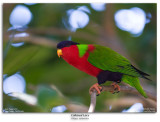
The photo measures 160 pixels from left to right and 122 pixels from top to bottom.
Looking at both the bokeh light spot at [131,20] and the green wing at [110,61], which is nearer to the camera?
the green wing at [110,61]

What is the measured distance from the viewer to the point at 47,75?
2502 millimetres

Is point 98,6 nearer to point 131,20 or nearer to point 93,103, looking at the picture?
point 131,20

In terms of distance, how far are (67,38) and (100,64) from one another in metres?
0.46

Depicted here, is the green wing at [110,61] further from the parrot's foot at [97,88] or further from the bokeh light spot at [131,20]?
the bokeh light spot at [131,20]

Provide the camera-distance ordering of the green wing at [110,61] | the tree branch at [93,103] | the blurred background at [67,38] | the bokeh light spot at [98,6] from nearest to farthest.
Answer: the tree branch at [93,103], the green wing at [110,61], the blurred background at [67,38], the bokeh light spot at [98,6]

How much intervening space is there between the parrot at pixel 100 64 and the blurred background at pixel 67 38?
0.10 metres

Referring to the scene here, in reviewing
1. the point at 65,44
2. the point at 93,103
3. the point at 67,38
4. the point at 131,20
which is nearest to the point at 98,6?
the point at 131,20

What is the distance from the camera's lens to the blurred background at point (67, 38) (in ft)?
7.85

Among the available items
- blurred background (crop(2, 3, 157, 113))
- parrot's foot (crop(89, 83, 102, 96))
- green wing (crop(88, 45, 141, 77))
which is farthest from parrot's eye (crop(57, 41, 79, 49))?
parrot's foot (crop(89, 83, 102, 96))

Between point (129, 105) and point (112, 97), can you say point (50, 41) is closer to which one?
point (112, 97)

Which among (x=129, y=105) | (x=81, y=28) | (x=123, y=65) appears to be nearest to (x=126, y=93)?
(x=129, y=105)

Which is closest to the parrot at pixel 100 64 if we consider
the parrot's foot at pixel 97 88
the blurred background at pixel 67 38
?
the parrot's foot at pixel 97 88

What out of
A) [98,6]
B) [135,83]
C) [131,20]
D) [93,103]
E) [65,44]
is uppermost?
[98,6]

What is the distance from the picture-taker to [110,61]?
7.59ft
